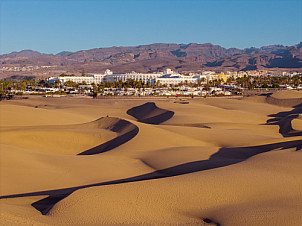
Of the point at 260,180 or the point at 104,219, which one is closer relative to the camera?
the point at 104,219

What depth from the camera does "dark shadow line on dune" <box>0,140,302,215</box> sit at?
12695 mm

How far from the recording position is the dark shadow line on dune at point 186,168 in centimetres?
1270

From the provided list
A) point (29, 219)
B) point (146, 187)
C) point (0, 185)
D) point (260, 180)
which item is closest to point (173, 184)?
point (146, 187)

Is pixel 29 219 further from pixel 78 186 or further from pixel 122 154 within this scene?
pixel 122 154

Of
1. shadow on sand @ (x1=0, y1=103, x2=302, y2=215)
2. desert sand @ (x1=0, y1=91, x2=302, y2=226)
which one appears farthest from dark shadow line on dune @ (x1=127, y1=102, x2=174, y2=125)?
shadow on sand @ (x1=0, y1=103, x2=302, y2=215)

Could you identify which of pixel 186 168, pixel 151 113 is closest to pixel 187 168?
pixel 186 168

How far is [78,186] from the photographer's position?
48.0 feet

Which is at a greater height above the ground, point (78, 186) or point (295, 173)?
point (295, 173)

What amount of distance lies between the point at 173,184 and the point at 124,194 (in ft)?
6.07

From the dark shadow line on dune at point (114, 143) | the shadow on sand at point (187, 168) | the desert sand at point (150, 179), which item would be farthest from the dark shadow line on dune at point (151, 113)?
the shadow on sand at point (187, 168)

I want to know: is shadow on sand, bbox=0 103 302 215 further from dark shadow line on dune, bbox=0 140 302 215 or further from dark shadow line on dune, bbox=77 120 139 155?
dark shadow line on dune, bbox=77 120 139 155

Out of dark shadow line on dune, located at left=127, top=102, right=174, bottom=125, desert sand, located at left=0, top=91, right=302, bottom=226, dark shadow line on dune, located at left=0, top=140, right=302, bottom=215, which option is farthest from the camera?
dark shadow line on dune, located at left=127, top=102, right=174, bottom=125

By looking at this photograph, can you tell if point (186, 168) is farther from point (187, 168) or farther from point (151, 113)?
point (151, 113)

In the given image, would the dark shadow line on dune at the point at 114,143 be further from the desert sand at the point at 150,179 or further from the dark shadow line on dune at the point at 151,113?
the dark shadow line on dune at the point at 151,113
